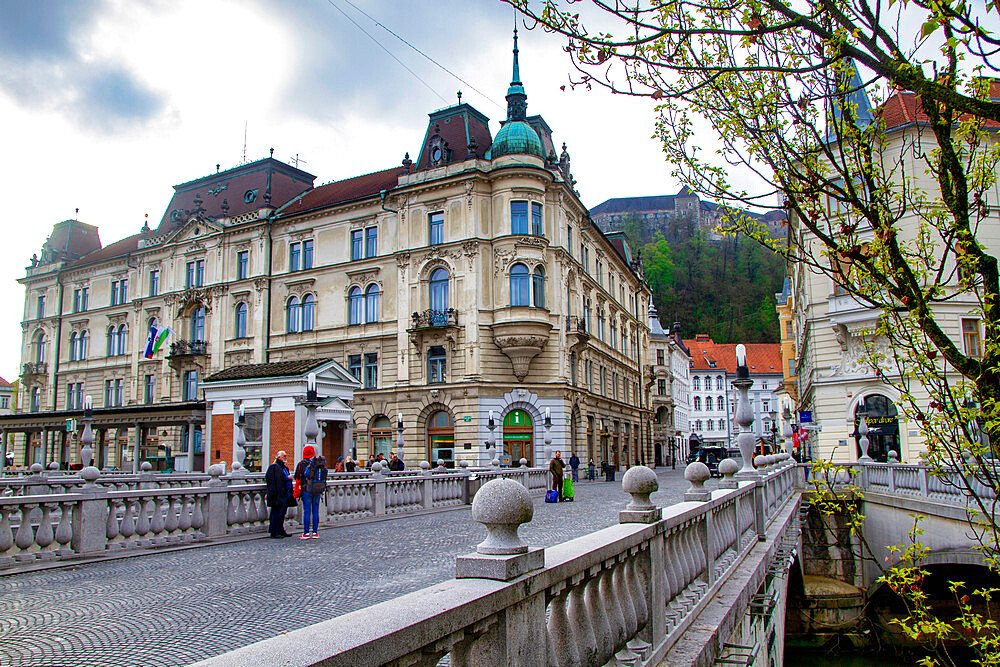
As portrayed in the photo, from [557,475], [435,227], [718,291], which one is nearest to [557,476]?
[557,475]

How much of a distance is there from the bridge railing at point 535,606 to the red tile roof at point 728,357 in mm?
98128

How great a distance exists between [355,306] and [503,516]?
39268 mm

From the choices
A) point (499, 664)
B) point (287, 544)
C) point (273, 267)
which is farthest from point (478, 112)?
point (499, 664)

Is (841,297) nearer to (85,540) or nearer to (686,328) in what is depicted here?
(85,540)

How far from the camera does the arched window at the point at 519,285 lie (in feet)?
120

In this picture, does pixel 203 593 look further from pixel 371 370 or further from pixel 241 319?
pixel 241 319

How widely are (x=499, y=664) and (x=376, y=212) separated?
39.6m

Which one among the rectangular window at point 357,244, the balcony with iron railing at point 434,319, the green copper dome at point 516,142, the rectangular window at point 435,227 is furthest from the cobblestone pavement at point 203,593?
the rectangular window at point 357,244

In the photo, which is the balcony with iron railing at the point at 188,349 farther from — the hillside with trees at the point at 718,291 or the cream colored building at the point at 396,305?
the hillside with trees at the point at 718,291

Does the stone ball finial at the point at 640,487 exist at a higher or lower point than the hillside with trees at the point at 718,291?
lower

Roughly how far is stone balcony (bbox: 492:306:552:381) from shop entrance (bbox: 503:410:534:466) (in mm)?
2038

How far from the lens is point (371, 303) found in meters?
40.8

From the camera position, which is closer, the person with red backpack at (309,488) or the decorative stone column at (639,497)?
the decorative stone column at (639,497)

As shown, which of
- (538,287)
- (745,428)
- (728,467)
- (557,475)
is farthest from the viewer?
(538,287)
